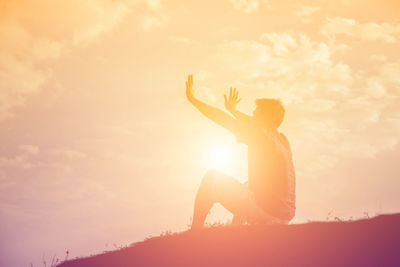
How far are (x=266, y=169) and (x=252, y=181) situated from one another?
0.95 feet

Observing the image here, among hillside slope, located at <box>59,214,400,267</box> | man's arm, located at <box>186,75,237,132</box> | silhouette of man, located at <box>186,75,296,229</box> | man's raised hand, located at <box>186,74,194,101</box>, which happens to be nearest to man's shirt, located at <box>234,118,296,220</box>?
silhouette of man, located at <box>186,75,296,229</box>

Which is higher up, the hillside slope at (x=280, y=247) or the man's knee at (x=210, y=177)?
the man's knee at (x=210, y=177)

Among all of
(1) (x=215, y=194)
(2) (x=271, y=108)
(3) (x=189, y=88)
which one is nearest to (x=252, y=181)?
(1) (x=215, y=194)

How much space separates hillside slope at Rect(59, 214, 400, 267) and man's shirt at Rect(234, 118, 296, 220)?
17.4 inches

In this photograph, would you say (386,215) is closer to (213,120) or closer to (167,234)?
(213,120)

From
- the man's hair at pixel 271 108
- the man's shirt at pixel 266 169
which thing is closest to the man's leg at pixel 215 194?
the man's shirt at pixel 266 169

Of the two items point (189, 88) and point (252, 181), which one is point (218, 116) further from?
point (252, 181)

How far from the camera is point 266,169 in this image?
23.8 feet

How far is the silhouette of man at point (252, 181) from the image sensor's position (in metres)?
7.18

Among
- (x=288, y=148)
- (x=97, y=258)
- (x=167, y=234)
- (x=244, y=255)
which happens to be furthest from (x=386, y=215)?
(x=97, y=258)

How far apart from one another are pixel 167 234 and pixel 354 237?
3059mm

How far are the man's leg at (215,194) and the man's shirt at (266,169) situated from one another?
0.25 m

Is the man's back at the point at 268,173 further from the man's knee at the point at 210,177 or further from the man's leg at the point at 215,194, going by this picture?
the man's knee at the point at 210,177

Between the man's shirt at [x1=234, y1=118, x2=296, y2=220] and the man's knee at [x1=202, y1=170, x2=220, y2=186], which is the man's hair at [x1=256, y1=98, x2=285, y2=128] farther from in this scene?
the man's knee at [x1=202, y1=170, x2=220, y2=186]
